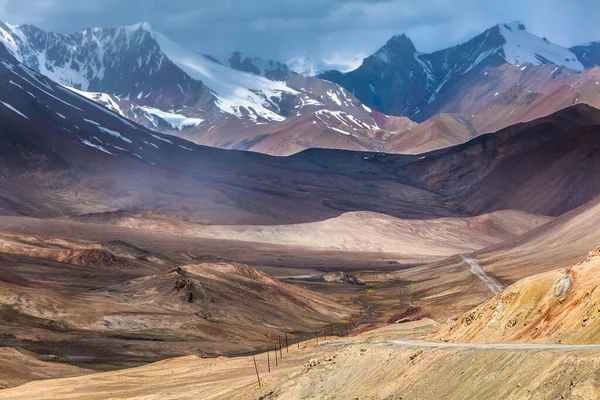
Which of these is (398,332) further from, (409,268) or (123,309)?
(409,268)

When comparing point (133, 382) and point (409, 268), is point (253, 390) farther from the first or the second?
point (409, 268)

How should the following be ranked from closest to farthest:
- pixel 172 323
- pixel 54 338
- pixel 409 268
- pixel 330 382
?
pixel 330 382, pixel 54 338, pixel 172 323, pixel 409 268

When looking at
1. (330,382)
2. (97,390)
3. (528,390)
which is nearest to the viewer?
(528,390)

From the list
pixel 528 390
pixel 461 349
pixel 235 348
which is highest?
pixel 235 348

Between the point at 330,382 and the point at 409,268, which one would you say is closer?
the point at 330,382

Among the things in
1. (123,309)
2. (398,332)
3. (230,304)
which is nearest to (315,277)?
(230,304)

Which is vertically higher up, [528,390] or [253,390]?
[253,390]
